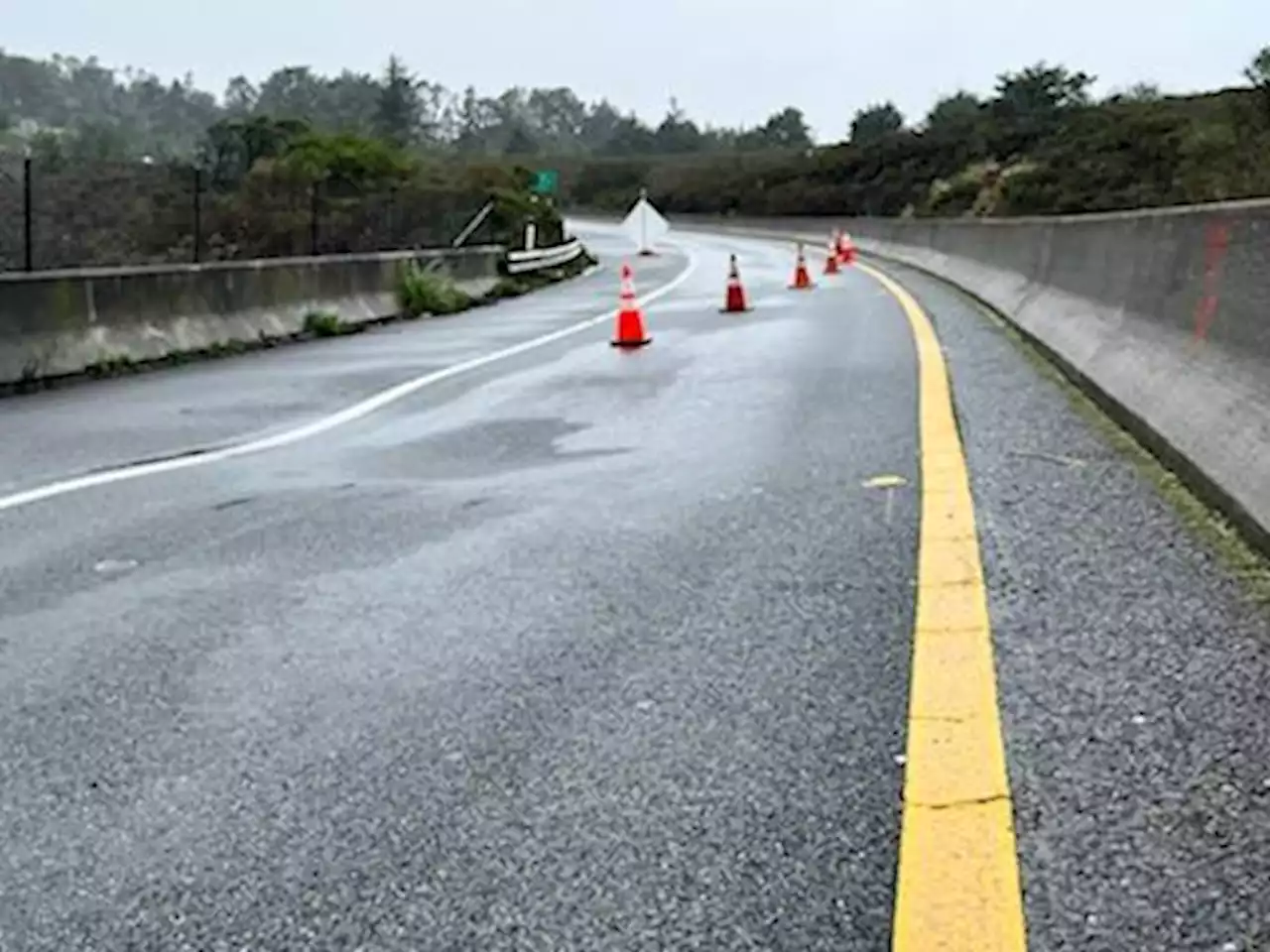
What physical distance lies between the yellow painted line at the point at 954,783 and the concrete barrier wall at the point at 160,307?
833 centimetres

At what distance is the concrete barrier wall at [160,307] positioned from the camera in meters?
11.9

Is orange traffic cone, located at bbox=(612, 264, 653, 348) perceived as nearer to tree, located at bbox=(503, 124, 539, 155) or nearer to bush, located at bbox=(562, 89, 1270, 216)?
bush, located at bbox=(562, 89, 1270, 216)

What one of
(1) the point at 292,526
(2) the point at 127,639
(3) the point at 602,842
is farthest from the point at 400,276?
(3) the point at 602,842

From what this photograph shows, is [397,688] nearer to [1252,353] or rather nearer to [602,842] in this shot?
[602,842]

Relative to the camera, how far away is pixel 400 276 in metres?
21.2

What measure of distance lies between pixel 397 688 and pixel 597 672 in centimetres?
50

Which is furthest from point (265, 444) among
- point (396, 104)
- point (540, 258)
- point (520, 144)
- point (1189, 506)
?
point (520, 144)

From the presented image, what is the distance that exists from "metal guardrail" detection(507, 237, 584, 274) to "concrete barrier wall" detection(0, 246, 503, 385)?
1056 centimetres

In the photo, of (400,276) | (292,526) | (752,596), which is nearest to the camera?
(752,596)

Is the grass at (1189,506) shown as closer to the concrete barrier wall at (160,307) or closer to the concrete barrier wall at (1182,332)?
the concrete barrier wall at (1182,332)

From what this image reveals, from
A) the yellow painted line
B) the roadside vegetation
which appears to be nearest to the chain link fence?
the roadside vegetation

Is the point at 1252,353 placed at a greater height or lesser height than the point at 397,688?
greater

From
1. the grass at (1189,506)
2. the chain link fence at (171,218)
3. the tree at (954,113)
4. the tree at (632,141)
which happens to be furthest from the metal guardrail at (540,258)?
the tree at (632,141)

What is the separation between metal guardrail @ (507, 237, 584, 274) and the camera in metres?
30.5
